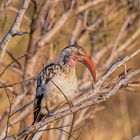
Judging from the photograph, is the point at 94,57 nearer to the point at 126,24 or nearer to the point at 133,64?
the point at 126,24

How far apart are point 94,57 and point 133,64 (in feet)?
12.2

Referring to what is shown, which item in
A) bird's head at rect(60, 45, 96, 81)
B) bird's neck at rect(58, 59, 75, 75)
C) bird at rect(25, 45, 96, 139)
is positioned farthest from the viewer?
bird's neck at rect(58, 59, 75, 75)

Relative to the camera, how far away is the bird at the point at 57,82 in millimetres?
3594

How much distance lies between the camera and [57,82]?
3627 mm

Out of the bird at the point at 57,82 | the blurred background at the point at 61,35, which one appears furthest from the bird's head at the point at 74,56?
the blurred background at the point at 61,35

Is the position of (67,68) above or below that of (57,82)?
above

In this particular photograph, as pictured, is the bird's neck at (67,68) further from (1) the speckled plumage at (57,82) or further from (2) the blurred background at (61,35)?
(2) the blurred background at (61,35)

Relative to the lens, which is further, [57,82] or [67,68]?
[67,68]

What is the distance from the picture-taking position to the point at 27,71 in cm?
470

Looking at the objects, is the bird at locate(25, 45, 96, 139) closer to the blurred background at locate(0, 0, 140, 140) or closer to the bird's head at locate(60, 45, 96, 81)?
the bird's head at locate(60, 45, 96, 81)

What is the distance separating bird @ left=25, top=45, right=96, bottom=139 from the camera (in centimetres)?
359

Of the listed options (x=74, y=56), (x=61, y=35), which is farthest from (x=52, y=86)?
(x=61, y=35)

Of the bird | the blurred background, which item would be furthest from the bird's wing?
the blurred background

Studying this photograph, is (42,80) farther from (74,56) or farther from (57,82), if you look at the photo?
(74,56)
